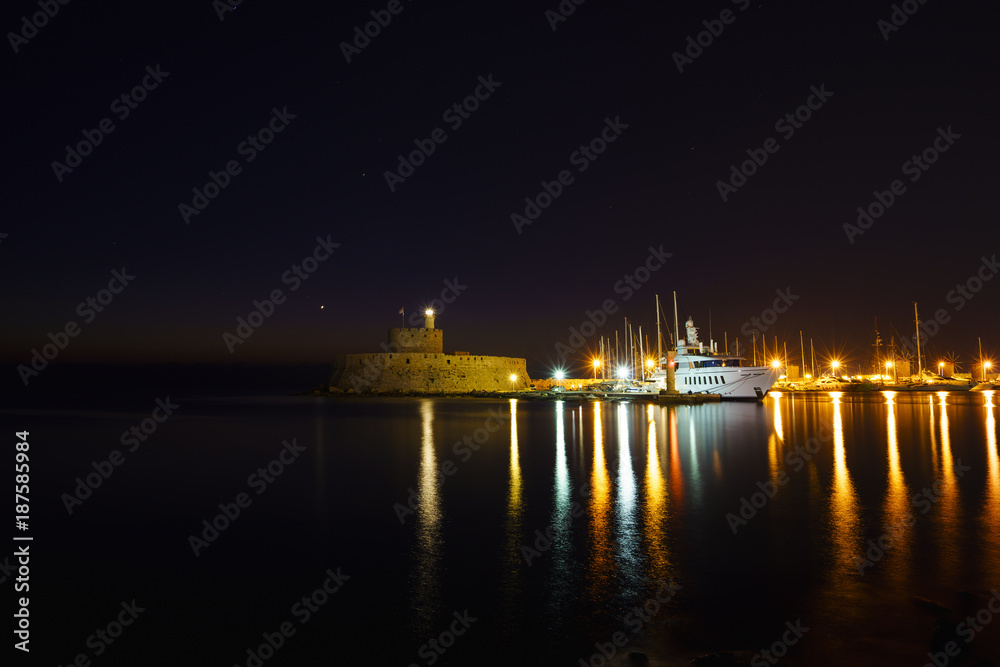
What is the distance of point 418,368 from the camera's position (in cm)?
5088

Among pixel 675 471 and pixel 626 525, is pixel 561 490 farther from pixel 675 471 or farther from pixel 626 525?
pixel 675 471

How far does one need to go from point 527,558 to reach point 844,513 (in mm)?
4835

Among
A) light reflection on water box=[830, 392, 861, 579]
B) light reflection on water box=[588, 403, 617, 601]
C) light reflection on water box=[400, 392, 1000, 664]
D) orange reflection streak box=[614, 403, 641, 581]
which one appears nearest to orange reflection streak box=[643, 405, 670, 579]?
light reflection on water box=[400, 392, 1000, 664]

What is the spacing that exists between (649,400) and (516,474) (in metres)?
27.8

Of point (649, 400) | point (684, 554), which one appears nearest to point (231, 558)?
point (684, 554)

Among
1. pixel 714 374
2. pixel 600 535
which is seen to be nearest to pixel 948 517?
pixel 600 535

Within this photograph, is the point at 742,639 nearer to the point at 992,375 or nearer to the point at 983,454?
the point at 983,454

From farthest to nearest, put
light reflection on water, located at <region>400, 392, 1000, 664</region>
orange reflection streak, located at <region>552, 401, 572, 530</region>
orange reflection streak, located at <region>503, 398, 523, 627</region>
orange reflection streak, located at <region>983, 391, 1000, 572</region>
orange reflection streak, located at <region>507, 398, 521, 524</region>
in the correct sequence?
orange reflection streak, located at <region>507, 398, 521, 524</region> → orange reflection streak, located at <region>552, 401, 572, 530</region> → orange reflection streak, located at <region>983, 391, 1000, 572</region> → orange reflection streak, located at <region>503, 398, 523, 627</region> → light reflection on water, located at <region>400, 392, 1000, 664</region>

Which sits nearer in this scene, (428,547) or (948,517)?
(428,547)

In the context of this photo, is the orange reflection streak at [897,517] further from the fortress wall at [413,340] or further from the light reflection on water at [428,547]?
the fortress wall at [413,340]

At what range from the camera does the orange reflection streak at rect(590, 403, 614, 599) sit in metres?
5.83

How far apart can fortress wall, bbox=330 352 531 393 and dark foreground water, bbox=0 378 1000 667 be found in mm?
36466

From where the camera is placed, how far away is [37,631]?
4.85 metres

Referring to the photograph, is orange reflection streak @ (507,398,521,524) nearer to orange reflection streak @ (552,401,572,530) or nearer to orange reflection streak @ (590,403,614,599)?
orange reflection streak @ (552,401,572,530)
